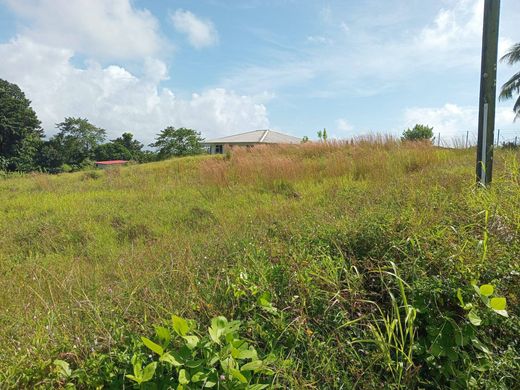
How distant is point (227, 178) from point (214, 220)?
3.00 meters

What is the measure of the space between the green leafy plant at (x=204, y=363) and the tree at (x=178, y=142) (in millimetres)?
37843

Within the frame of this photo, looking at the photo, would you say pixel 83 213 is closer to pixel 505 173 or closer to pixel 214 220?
pixel 214 220

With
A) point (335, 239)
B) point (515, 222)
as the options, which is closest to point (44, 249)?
point (335, 239)

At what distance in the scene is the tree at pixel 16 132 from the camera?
1585 inches

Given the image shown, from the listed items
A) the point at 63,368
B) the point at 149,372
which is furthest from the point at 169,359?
the point at 63,368

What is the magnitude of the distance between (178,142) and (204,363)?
39.7 metres

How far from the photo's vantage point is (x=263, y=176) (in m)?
7.47

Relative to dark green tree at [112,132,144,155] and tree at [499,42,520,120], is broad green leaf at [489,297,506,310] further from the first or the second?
dark green tree at [112,132,144,155]

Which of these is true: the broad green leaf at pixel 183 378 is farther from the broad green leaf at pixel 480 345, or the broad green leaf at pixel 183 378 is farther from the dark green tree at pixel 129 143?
the dark green tree at pixel 129 143

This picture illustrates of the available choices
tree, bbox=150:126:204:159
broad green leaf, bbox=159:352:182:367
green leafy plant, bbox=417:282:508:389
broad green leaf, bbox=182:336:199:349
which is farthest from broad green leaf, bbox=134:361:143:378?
tree, bbox=150:126:204:159

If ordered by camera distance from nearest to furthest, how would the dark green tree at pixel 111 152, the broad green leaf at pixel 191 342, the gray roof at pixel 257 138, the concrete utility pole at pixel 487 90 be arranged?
1. the broad green leaf at pixel 191 342
2. the concrete utility pole at pixel 487 90
3. the gray roof at pixel 257 138
4. the dark green tree at pixel 111 152

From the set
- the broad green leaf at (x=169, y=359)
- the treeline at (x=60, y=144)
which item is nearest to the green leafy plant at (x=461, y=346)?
the broad green leaf at (x=169, y=359)

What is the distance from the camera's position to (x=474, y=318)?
1457 mm

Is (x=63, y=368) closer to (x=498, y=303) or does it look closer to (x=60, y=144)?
(x=498, y=303)
